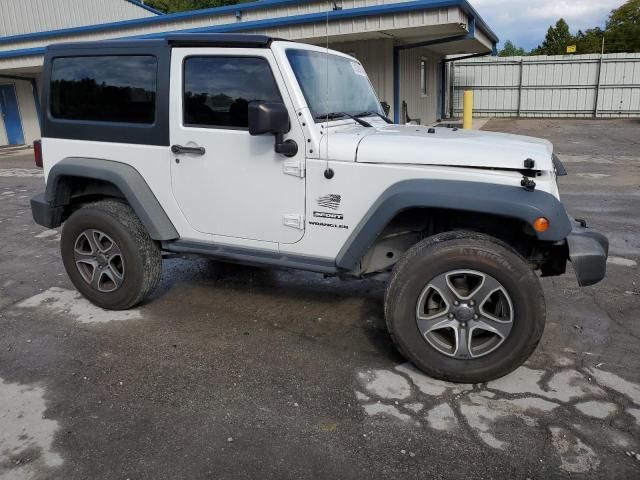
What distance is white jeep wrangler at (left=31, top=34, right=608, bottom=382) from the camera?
3.13m

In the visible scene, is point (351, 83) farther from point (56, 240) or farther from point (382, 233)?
point (56, 240)

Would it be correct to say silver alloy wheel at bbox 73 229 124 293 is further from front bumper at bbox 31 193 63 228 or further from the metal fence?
the metal fence

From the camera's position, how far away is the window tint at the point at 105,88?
13.0 ft

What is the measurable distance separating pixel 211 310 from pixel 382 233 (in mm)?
1739

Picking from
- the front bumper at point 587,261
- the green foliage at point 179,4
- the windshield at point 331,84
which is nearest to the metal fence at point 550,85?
the windshield at point 331,84

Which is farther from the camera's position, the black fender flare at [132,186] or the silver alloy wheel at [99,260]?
the silver alloy wheel at [99,260]

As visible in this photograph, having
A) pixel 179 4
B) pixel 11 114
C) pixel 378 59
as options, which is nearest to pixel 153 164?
pixel 378 59

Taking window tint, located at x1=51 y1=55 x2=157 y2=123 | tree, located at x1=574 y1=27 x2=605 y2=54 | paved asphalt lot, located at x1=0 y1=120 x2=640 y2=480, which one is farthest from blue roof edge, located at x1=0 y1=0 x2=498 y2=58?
tree, located at x1=574 y1=27 x2=605 y2=54

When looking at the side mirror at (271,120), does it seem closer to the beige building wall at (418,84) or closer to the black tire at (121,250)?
the black tire at (121,250)

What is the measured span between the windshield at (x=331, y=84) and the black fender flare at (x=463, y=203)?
810 millimetres

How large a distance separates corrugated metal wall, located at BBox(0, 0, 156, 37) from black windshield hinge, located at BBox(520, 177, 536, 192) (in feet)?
81.5

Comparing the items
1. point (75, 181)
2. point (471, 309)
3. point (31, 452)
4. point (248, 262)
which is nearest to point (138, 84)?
Result: point (75, 181)

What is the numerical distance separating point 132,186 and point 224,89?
1.03 m

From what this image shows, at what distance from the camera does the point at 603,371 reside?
3391 millimetres
